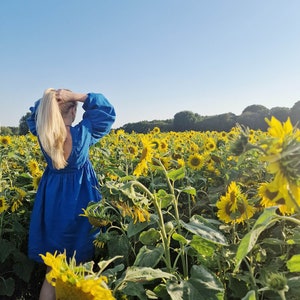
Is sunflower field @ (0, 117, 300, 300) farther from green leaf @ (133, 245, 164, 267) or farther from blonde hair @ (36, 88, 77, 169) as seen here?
blonde hair @ (36, 88, 77, 169)

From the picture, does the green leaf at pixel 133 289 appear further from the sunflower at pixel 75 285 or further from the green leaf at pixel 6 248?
the green leaf at pixel 6 248

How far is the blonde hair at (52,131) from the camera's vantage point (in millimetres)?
2906

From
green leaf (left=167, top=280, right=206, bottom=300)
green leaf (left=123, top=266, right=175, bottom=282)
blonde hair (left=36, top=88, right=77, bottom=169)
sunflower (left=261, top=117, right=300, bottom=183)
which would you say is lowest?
green leaf (left=167, top=280, right=206, bottom=300)

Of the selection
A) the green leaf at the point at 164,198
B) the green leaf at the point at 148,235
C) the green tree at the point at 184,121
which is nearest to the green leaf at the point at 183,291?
the green leaf at the point at 148,235

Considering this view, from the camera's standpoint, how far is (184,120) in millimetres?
27312

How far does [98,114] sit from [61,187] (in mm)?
679

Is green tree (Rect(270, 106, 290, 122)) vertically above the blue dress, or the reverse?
green tree (Rect(270, 106, 290, 122))

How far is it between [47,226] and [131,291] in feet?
5.98

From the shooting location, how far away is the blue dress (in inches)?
120

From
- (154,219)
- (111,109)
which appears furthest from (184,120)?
(154,219)

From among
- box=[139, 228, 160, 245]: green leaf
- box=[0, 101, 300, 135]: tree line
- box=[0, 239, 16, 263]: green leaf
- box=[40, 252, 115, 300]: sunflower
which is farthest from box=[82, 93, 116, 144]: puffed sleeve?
box=[0, 101, 300, 135]: tree line

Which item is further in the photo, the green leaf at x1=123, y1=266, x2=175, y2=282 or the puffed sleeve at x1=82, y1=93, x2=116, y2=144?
the puffed sleeve at x1=82, y1=93, x2=116, y2=144

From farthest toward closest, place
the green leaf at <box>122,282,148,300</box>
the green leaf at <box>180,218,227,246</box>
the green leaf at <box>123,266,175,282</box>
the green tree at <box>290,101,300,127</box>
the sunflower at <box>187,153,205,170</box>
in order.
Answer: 1. the green tree at <box>290,101,300,127</box>
2. the sunflower at <box>187,153,205,170</box>
3. the green leaf at <box>180,218,227,246</box>
4. the green leaf at <box>122,282,148,300</box>
5. the green leaf at <box>123,266,175,282</box>

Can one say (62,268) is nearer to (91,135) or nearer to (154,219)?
(154,219)
